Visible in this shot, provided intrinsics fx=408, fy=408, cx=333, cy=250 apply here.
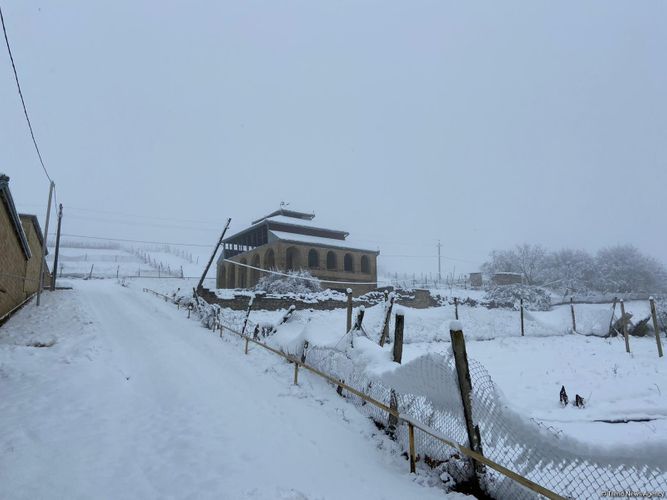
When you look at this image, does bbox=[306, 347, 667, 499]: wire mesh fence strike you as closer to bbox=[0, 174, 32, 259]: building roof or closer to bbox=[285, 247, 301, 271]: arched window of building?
bbox=[0, 174, 32, 259]: building roof

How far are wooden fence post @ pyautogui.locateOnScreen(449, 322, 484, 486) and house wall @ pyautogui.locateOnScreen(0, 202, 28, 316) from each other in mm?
12071

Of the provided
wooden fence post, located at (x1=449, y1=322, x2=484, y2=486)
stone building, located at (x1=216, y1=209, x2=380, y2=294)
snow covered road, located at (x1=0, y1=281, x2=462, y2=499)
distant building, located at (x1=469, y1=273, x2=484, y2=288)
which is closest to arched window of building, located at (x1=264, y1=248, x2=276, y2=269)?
stone building, located at (x1=216, y1=209, x2=380, y2=294)

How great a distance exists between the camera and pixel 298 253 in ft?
124

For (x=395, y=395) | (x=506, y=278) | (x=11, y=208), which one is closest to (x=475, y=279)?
(x=506, y=278)

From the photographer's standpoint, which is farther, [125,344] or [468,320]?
[468,320]

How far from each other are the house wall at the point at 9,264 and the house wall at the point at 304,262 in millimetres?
21878

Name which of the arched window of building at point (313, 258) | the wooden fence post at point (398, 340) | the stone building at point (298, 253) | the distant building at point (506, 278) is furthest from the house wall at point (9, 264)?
the distant building at point (506, 278)

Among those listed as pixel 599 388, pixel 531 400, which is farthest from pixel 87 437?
pixel 599 388

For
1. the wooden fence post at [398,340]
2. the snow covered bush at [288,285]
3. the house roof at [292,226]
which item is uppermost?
the house roof at [292,226]

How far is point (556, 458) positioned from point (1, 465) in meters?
5.07

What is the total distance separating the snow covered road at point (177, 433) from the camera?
3930 mm

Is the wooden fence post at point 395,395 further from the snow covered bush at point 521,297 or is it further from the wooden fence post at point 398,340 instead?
the snow covered bush at point 521,297

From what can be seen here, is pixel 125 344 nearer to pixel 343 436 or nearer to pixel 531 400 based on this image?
pixel 343 436

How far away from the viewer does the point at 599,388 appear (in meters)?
9.22
